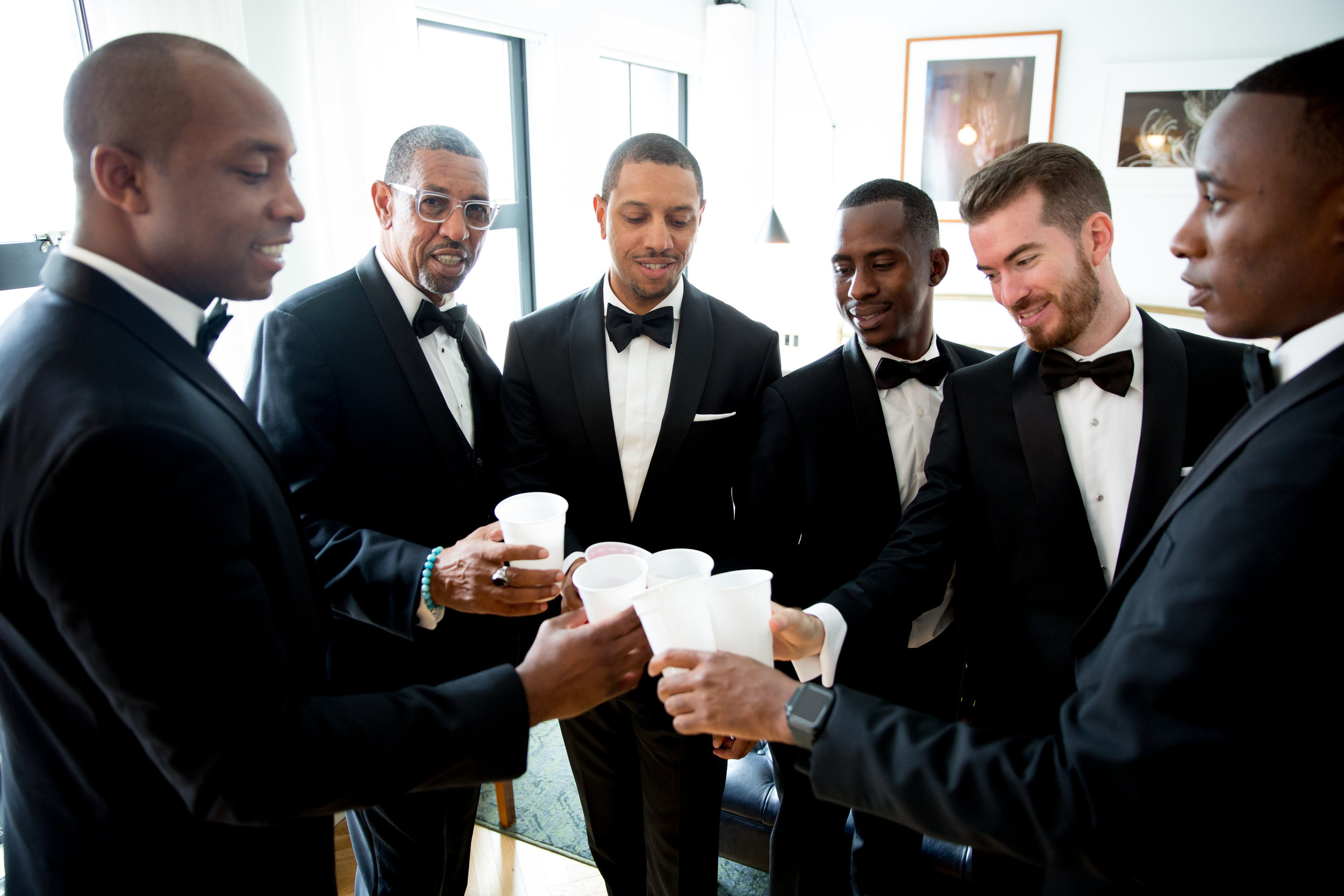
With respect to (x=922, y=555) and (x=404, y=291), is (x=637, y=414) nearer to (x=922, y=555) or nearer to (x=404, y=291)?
(x=404, y=291)

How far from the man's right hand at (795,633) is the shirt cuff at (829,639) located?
11 millimetres

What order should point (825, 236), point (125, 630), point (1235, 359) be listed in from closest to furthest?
point (125, 630) → point (1235, 359) → point (825, 236)

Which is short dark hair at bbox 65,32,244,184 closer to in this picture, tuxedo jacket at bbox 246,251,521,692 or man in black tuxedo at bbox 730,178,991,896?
A: tuxedo jacket at bbox 246,251,521,692

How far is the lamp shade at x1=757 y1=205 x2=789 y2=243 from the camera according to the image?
6.44 meters

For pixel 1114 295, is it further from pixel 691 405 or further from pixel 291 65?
pixel 291 65

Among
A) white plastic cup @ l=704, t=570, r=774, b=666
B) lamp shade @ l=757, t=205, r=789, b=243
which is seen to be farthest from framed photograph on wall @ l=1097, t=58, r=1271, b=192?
white plastic cup @ l=704, t=570, r=774, b=666

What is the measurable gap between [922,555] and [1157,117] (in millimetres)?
5880

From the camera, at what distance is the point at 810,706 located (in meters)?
1.30

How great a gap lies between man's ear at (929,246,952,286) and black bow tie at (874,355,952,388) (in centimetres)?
30

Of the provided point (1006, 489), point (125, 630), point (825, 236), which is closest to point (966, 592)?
point (1006, 489)

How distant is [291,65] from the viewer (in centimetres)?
312

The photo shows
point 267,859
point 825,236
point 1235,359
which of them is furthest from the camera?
point 825,236

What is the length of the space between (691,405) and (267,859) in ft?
4.64

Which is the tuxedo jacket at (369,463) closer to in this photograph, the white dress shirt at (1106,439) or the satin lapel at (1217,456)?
the satin lapel at (1217,456)
